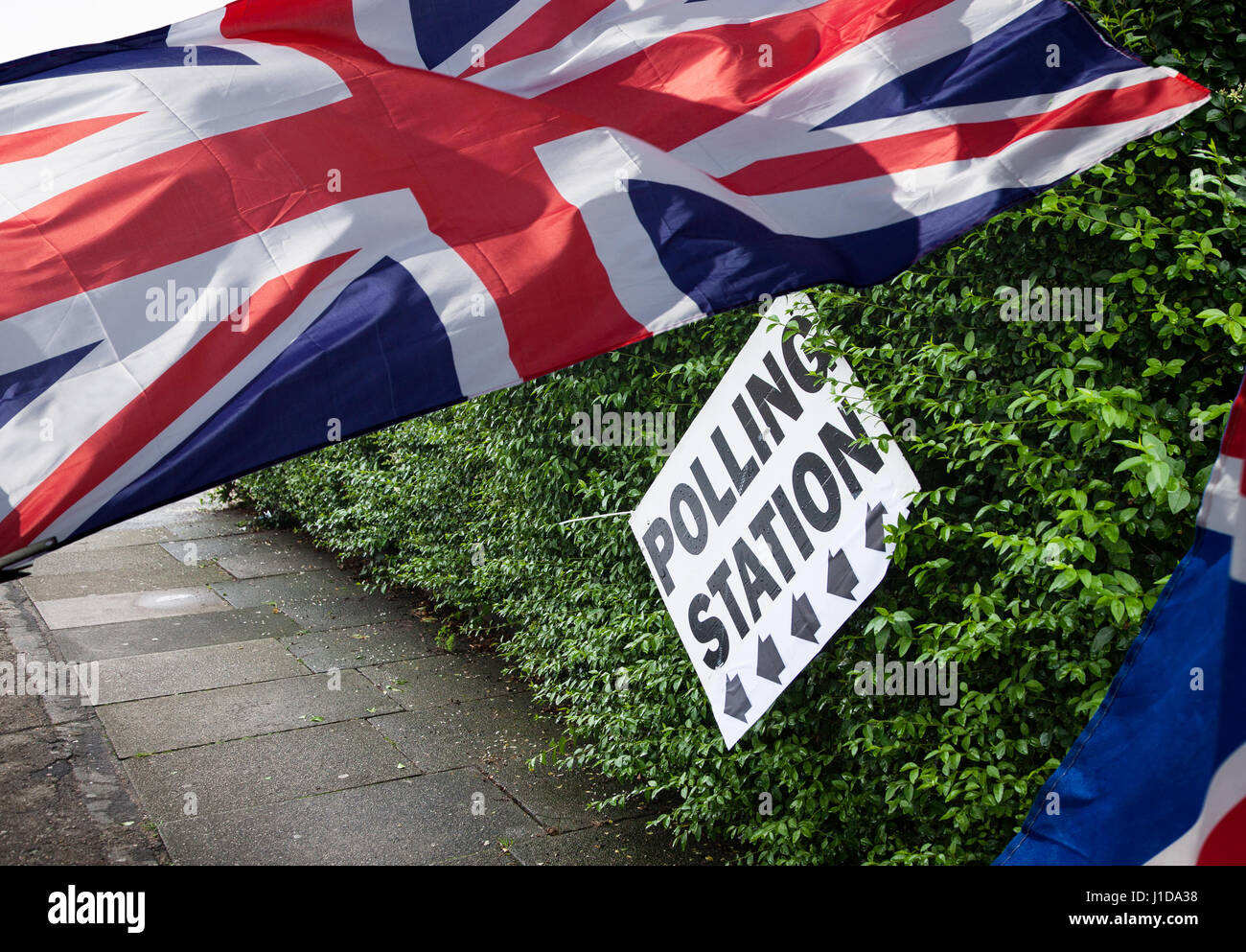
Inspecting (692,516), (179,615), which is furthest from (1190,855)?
(179,615)

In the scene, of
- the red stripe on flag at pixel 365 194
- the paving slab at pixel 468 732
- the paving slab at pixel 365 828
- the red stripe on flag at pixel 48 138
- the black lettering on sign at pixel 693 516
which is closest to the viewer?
the red stripe on flag at pixel 365 194

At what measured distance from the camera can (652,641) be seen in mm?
4926

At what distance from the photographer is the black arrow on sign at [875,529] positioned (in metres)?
3.70

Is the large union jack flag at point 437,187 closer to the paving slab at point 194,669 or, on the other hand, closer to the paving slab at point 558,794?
the paving slab at point 558,794

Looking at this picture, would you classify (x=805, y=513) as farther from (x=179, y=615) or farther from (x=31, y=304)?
(x=179, y=615)

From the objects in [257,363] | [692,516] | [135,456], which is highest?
[257,363]

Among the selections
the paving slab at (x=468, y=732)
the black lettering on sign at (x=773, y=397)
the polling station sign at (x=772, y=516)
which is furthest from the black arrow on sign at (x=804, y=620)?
the paving slab at (x=468, y=732)

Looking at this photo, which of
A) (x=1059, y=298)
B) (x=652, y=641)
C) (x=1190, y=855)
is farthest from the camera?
(x=652, y=641)

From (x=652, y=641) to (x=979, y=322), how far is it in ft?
7.19

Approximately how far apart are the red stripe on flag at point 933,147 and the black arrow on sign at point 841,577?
1427 mm

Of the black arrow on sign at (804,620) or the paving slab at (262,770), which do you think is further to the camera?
the paving slab at (262,770)

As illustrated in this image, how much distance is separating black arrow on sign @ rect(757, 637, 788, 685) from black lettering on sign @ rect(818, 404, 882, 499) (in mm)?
694

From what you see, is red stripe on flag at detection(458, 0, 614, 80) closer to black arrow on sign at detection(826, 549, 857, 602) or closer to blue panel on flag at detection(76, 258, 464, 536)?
blue panel on flag at detection(76, 258, 464, 536)

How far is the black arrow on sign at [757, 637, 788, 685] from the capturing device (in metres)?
4.04
